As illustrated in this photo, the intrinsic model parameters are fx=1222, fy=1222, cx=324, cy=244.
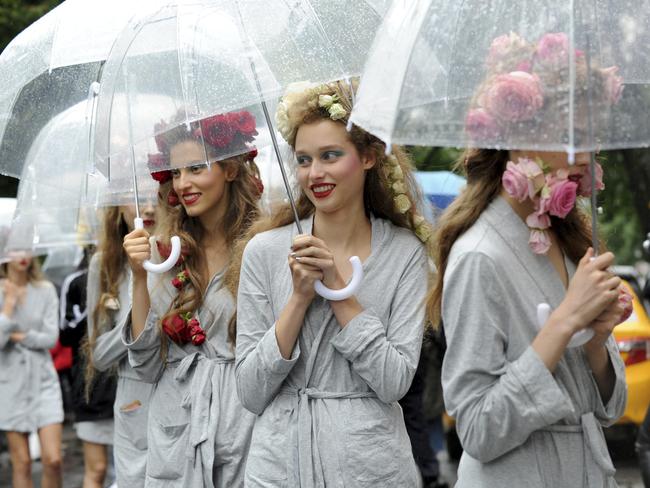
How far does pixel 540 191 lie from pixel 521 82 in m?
0.37

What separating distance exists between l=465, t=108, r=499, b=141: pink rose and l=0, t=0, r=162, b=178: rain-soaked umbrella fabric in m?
2.07

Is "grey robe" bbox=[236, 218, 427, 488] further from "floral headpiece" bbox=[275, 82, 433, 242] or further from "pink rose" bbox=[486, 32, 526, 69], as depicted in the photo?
"pink rose" bbox=[486, 32, 526, 69]

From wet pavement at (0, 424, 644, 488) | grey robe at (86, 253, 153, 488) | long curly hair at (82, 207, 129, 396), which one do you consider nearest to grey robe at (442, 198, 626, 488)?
grey robe at (86, 253, 153, 488)

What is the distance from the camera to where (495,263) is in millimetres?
Answer: 3520

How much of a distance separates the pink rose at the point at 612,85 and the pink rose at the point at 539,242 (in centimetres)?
43

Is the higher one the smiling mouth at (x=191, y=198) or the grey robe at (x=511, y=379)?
the smiling mouth at (x=191, y=198)

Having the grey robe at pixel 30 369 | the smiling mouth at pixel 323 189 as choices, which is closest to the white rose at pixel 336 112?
the smiling mouth at pixel 323 189

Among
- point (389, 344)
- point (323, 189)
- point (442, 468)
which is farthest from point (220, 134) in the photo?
point (442, 468)

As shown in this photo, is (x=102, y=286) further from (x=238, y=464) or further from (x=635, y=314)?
(x=635, y=314)

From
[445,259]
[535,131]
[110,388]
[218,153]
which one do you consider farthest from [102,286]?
[535,131]

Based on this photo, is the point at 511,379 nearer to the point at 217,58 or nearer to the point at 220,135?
the point at 217,58

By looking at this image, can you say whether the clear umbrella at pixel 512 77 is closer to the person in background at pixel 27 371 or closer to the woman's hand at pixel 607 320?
the woman's hand at pixel 607 320

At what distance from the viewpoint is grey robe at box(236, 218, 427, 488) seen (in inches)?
166

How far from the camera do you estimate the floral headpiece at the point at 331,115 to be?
451 cm
